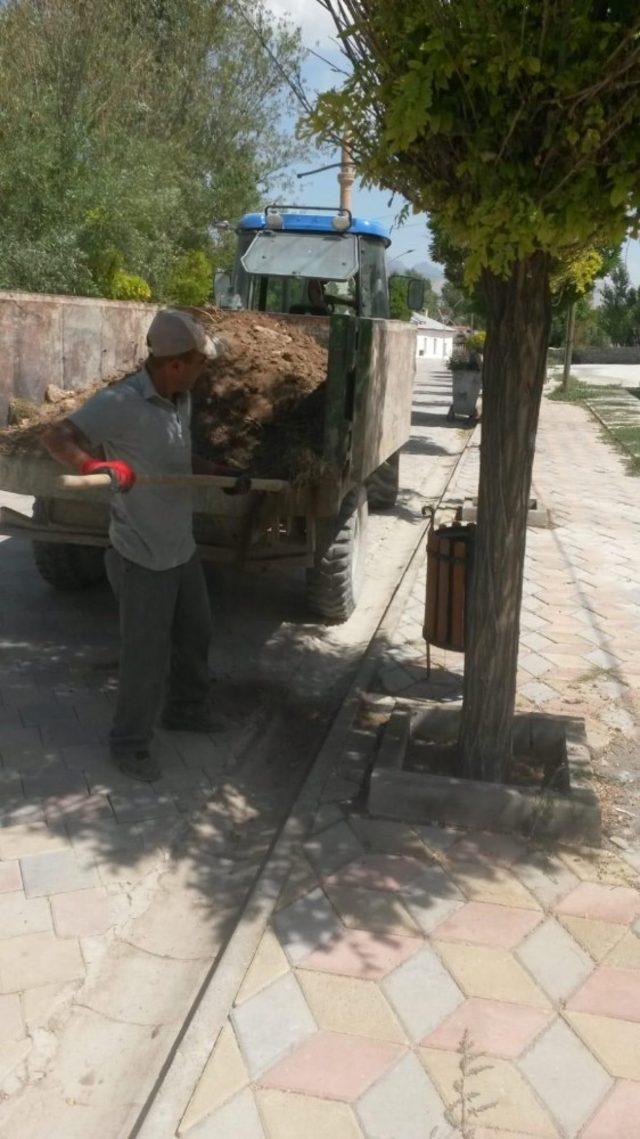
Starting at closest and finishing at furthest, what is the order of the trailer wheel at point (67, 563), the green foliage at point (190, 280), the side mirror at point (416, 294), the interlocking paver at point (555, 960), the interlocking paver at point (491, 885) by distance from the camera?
the interlocking paver at point (555, 960), the interlocking paver at point (491, 885), the trailer wheel at point (67, 563), the side mirror at point (416, 294), the green foliage at point (190, 280)

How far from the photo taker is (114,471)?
3752 millimetres

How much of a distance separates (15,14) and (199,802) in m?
21.3

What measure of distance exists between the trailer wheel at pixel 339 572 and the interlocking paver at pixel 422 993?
2.99m

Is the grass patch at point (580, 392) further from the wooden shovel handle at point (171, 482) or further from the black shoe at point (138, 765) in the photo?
the black shoe at point (138, 765)

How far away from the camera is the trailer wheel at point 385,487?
984 centimetres

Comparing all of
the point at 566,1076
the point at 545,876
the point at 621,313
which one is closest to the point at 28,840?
the point at 545,876

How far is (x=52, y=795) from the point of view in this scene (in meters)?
4.12

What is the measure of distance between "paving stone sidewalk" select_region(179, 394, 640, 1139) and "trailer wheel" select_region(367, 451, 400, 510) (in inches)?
216

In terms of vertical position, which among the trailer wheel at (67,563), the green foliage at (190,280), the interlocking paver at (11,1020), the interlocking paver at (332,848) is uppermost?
the green foliage at (190,280)

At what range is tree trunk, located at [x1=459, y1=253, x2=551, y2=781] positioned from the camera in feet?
11.8

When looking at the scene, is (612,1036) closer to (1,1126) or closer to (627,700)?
(1,1126)

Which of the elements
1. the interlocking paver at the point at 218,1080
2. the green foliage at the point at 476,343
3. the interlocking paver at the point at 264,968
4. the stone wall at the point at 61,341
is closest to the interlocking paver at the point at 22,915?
the interlocking paver at the point at 264,968

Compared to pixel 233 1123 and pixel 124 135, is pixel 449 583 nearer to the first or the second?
pixel 233 1123

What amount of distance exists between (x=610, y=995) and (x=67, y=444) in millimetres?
2559
